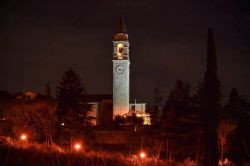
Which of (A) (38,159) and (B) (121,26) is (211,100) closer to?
(A) (38,159)

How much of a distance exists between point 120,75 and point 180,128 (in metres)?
25.2

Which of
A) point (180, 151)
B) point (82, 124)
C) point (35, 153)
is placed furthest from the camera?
point (82, 124)

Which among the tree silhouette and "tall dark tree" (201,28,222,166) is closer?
"tall dark tree" (201,28,222,166)

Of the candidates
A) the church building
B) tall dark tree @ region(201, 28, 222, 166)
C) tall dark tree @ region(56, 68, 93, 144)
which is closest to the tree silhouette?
tall dark tree @ region(56, 68, 93, 144)

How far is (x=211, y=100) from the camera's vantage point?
27828 mm

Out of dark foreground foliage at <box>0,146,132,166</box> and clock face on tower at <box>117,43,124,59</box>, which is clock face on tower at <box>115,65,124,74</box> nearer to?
clock face on tower at <box>117,43,124,59</box>

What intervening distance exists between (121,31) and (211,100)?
3771 centimetres

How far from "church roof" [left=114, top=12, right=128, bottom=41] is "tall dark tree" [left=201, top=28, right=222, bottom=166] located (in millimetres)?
35577

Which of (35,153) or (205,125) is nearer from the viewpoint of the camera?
(35,153)

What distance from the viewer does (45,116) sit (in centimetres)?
4125

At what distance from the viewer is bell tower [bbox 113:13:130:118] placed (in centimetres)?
6100

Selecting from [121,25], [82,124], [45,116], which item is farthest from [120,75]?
[45,116]

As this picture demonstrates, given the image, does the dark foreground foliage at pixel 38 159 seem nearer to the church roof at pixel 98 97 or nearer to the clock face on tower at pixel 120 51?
the clock face on tower at pixel 120 51

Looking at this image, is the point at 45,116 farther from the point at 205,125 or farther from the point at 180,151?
the point at 205,125
